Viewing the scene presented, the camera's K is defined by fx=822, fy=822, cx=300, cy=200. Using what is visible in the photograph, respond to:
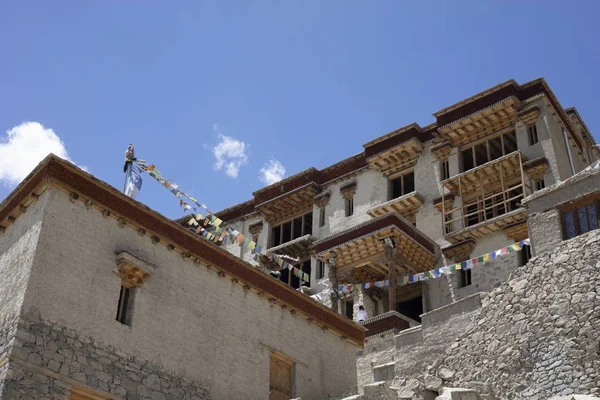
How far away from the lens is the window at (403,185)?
35.0 metres

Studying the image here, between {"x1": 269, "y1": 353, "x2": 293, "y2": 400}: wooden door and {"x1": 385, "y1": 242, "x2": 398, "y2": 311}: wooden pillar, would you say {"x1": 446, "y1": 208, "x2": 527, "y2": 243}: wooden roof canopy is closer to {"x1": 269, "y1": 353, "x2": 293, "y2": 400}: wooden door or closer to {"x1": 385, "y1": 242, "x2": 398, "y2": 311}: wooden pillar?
{"x1": 385, "y1": 242, "x2": 398, "y2": 311}: wooden pillar

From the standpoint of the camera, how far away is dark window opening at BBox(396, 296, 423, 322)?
107 ft

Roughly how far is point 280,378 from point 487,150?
16.3 meters

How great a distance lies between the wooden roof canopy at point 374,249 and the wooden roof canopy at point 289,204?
572cm

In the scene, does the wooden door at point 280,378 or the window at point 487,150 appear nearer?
the wooden door at point 280,378

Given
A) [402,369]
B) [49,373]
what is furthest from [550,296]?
[49,373]

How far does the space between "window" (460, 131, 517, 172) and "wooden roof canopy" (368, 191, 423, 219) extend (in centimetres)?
221

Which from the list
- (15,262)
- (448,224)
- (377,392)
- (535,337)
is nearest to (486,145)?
(448,224)

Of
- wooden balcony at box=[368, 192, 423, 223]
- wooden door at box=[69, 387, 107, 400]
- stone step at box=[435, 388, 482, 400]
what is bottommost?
wooden door at box=[69, 387, 107, 400]

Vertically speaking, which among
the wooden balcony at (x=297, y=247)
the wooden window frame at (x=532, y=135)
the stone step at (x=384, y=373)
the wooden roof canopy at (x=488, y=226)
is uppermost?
the wooden window frame at (x=532, y=135)

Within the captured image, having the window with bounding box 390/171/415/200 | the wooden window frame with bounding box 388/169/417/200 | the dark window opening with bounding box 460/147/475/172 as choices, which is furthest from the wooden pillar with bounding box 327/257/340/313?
the dark window opening with bounding box 460/147/475/172

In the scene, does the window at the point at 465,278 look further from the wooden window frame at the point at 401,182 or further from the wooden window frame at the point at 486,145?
the wooden window frame at the point at 401,182

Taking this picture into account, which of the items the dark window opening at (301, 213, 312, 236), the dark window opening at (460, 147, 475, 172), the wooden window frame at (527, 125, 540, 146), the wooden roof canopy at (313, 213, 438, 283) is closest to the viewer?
the wooden roof canopy at (313, 213, 438, 283)

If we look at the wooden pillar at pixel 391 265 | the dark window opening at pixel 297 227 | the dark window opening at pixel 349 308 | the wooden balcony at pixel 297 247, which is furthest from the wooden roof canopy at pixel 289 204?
the wooden pillar at pixel 391 265
